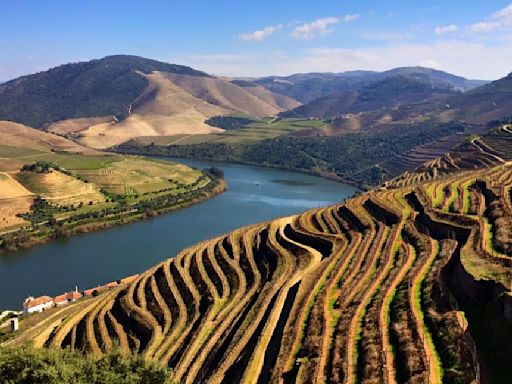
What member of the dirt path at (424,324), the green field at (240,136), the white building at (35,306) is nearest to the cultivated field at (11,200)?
the white building at (35,306)

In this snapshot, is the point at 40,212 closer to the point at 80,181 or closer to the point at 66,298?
the point at 80,181

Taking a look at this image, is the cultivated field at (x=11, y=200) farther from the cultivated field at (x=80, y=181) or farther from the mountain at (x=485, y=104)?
the mountain at (x=485, y=104)

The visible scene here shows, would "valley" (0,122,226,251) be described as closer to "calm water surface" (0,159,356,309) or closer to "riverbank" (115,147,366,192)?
"calm water surface" (0,159,356,309)

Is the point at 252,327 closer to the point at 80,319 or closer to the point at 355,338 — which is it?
the point at 355,338

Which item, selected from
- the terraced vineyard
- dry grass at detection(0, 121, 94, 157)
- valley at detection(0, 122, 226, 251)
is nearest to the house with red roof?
the terraced vineyard

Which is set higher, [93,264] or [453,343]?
[453,343]

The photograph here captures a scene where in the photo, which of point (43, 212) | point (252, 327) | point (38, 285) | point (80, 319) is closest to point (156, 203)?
point (43, 212)

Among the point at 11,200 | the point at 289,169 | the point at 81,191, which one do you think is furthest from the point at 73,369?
the point at 289,169
